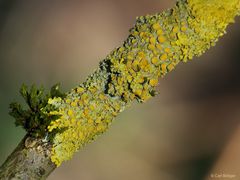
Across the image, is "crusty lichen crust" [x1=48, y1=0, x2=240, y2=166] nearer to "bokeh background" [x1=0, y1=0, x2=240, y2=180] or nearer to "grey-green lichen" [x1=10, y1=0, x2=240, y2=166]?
"grey-green lichen" [x1=10, y1=0, x2=240, y2=166]

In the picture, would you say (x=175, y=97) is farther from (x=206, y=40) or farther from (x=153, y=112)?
(x=206, y=40)

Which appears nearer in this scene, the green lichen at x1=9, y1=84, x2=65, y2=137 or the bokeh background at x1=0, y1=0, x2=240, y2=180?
the green lichen at x1=9, y1=84, x2=65, y2=137

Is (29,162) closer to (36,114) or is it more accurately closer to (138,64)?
(36,114)

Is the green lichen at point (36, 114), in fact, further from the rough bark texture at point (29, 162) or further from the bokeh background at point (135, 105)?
the bokeh background at point (135, 105)

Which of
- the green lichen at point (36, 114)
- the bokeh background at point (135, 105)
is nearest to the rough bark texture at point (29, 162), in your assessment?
the green lichen at point (36, 114)

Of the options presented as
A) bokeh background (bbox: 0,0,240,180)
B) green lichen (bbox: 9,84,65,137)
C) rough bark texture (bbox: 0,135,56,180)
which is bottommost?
rough bark texture (bbox: 0,135,56,180)

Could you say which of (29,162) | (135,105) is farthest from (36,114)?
(135,105)

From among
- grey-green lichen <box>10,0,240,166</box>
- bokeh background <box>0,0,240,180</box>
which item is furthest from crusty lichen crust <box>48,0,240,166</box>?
bokeh background <box>0,0,240,180</box>
